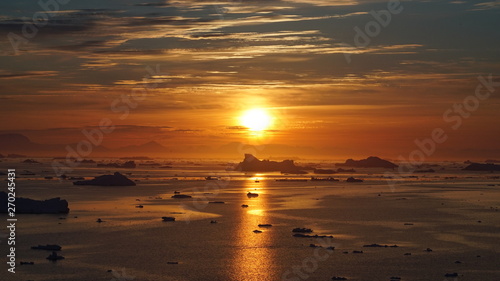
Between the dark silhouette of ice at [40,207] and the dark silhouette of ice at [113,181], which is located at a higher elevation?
the dark silhouette of ice at [113,181]

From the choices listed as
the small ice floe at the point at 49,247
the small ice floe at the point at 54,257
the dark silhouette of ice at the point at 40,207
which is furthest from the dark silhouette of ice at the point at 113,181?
the small ice floe at the point at 54,257

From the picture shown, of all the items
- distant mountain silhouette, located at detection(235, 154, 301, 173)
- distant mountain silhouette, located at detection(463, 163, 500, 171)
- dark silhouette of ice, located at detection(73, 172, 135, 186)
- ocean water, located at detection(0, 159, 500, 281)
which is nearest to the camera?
ocean water, located at detection(0, 159, 500, 281)

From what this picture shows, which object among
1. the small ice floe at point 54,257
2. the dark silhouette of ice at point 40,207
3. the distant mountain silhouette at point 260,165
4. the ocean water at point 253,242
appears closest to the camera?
the ocean water at point 253,242

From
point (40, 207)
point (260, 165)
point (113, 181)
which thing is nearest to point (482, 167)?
point (260, 165)

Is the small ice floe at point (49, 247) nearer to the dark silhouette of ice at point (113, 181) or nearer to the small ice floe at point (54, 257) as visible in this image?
the small ice floe at point (54, 257)

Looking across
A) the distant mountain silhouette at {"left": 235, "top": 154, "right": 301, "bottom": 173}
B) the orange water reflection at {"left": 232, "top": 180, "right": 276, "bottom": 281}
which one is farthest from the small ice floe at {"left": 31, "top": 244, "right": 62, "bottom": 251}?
the distant mountain silhouette at {"left": 235, "top": 154, "right": 301, "bottom": 173}

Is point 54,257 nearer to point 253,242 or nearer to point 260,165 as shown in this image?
point 253,242

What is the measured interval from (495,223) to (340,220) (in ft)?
34.8

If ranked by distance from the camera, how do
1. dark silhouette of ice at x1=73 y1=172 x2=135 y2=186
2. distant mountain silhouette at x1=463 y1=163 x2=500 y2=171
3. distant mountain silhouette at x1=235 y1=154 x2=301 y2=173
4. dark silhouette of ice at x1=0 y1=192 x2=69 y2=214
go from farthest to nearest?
distant mountain silhouette at x1=463 y1=163 x2=500 y2=171
distant mountain silhouette at x1=235 y1=154 x2=301 y2=173
dark silhouette of ice at x1=73 y1=172 x2=135 y2=186
dark silhouette of ice at x1=0 y1=192 x2=69 y2=214

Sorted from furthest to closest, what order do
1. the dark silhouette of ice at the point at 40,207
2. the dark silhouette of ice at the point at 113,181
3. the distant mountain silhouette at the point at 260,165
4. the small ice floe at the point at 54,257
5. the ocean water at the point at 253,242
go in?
the distant mountain silhouette at the point at 260,165
the dark silhouette of ice at the point at 113,181
the dark silhouette of ice at the point at 40,207
the small ice floe at the point at 54,257
the ocean water at the point at 253,242

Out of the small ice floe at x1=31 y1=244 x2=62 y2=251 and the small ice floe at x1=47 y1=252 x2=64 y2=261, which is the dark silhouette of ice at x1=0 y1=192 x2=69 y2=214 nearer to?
the small ice floe at x1=31 y1=244 x2=62 y2=251

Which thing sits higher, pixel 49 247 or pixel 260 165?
pixel 260 165

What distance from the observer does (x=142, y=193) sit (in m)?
69.1

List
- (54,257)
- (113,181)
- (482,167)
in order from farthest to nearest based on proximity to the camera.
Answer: (482,167) < (113,181) < (54,257)
